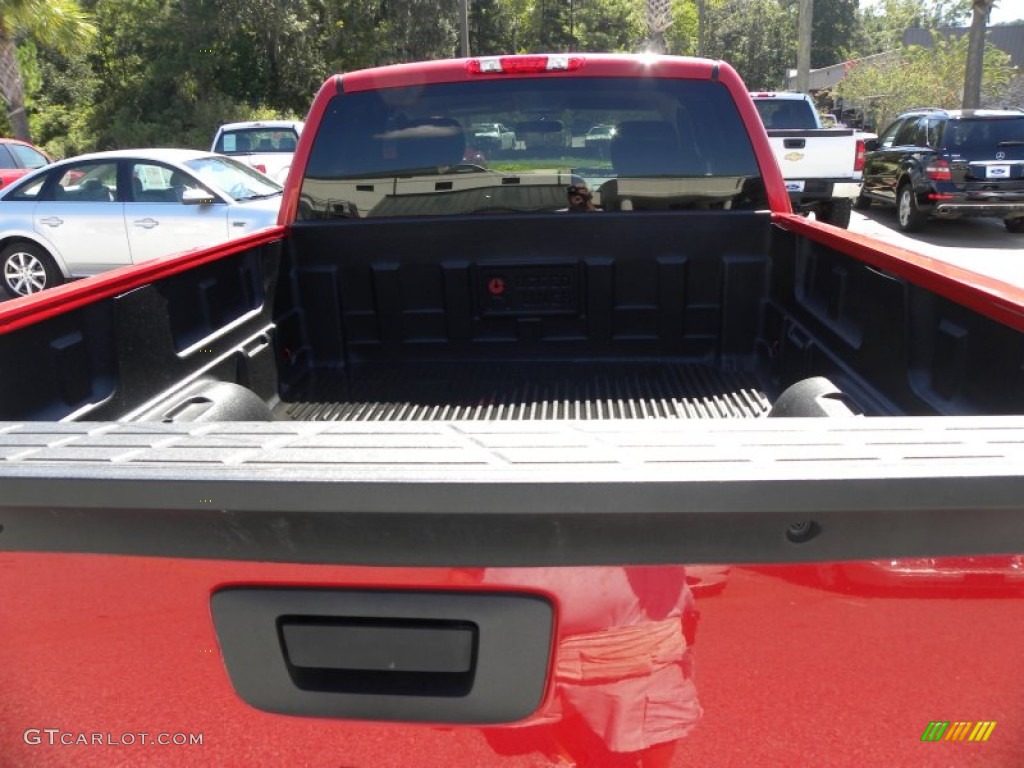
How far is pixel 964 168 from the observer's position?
12.5 metres

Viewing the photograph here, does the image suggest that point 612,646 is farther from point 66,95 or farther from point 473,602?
point 66,95

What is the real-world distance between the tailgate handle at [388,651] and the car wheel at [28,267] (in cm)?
1062

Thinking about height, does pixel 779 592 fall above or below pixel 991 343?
below

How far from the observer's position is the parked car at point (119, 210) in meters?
9.47

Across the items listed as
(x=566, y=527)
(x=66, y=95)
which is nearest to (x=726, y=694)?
(x=566, y=527)

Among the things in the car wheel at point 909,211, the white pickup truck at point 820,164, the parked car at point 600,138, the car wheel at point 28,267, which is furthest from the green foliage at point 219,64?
the parked car at point 600,138

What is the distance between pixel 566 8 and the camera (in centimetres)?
4722

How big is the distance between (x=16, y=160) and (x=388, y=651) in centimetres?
1635

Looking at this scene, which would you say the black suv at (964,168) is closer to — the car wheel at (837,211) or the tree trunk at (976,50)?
the car wheel at (837,211)

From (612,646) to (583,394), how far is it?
235 cm

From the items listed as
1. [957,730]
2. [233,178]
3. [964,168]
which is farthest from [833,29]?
[957,730]

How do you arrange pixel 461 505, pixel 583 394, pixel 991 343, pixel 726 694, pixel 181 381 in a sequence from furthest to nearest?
pixel 583 394 < pixel 181 381 < pixel 991 343 < pixel 726 694 < pixel 461 505

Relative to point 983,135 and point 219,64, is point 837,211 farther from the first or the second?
point 219,64

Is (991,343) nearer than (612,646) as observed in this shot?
No
